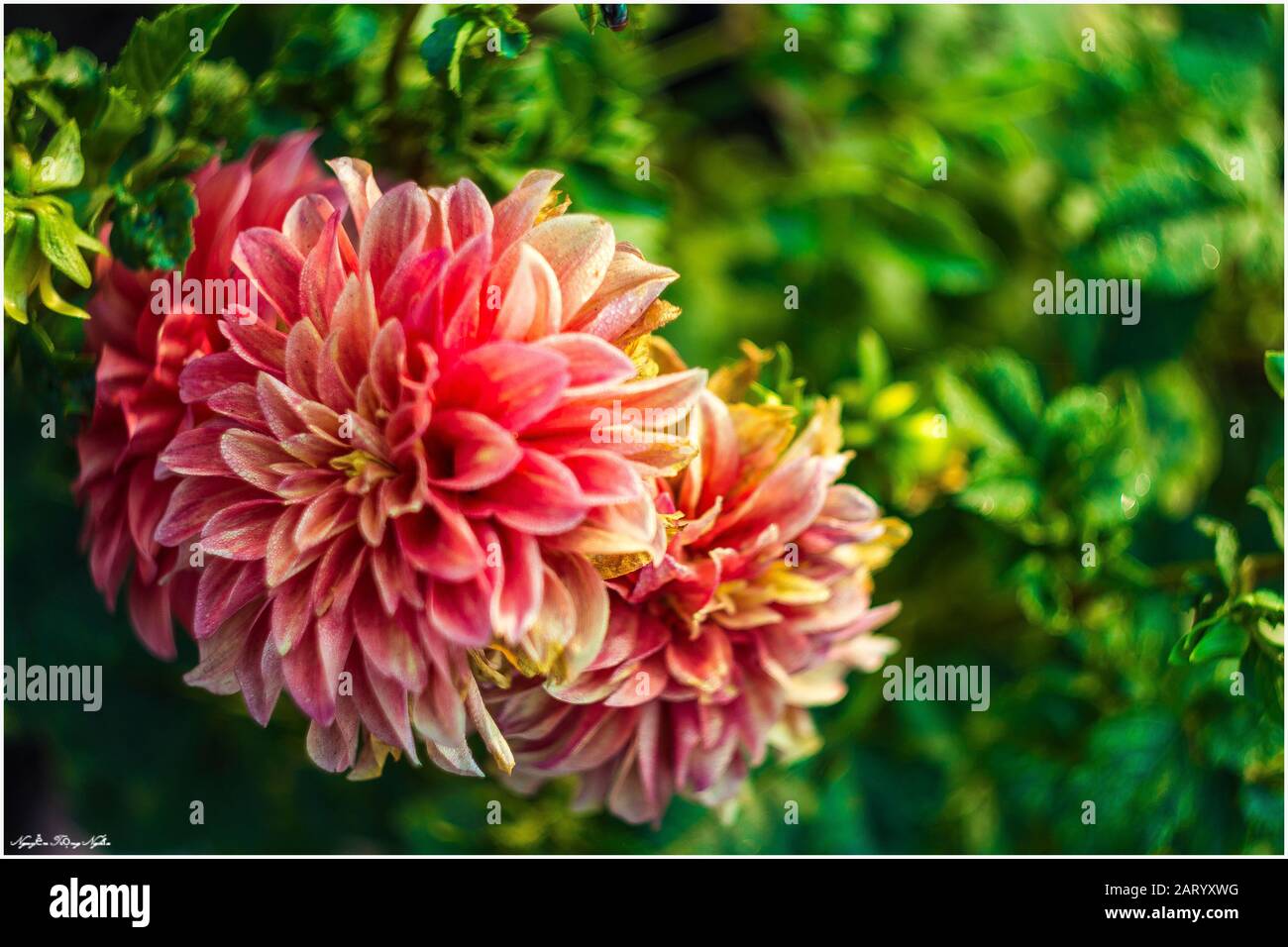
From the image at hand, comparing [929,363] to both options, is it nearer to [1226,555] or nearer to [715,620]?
[1226,555]

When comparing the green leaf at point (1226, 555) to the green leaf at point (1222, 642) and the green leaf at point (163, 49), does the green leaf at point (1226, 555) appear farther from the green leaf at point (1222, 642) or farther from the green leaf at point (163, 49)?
the green leaf at point (163, 49)

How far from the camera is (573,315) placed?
70cm

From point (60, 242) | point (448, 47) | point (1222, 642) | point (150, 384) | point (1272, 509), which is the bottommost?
point (1222, 642)

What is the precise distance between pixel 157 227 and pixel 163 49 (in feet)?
0.45

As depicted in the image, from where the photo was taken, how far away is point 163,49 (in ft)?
2.60

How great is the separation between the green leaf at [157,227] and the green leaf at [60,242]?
3cm

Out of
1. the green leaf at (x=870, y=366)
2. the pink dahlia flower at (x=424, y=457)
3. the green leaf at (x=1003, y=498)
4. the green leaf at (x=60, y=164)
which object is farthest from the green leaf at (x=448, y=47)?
the green leaf at (x=1003, y=498)

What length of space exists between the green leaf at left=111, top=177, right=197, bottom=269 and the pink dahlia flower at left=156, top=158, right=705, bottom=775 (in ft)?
0.30

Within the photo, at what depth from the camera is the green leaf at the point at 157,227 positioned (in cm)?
77
